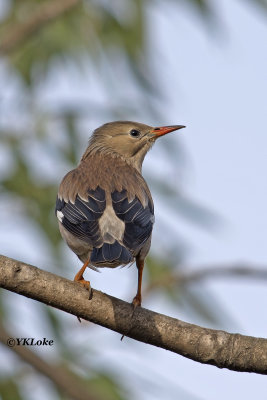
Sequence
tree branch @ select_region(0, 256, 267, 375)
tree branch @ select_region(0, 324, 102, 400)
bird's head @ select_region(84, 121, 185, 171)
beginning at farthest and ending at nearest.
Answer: bird's head @ select_region(84, 121, 185, 171) → tree branch @ select_region(0, 324, 102, 400) → tree branch @ select_region(0, 256, 267, 375)

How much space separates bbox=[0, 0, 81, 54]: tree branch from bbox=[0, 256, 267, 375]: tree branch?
3.84 m

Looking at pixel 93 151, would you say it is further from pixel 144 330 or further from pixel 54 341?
pixel 144 330

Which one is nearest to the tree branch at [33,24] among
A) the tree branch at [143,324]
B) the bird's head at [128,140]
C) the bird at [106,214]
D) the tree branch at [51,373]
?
the bird's head at [128,140]

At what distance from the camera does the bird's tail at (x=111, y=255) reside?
5895mm

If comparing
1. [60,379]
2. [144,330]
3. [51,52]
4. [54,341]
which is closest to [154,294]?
[54,341]

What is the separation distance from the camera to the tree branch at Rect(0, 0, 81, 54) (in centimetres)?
888

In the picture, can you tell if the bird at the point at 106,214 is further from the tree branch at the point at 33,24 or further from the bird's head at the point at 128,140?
the tree branch at the point at 33,24

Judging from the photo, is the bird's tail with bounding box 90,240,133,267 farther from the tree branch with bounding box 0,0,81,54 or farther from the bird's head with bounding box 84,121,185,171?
the tree branch with bounding box 0,0,81,54

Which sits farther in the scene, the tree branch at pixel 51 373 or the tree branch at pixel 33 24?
the tree branch at pixel 33 24

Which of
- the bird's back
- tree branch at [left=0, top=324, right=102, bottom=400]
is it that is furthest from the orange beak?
tree branch at [left=0, top=324, right=102, bottom=400]

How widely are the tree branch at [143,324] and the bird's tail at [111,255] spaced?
0.85 ft

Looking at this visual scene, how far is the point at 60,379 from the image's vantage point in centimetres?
638

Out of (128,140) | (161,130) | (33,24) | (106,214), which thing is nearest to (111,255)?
(106,214)

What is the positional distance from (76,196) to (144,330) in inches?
65.0
